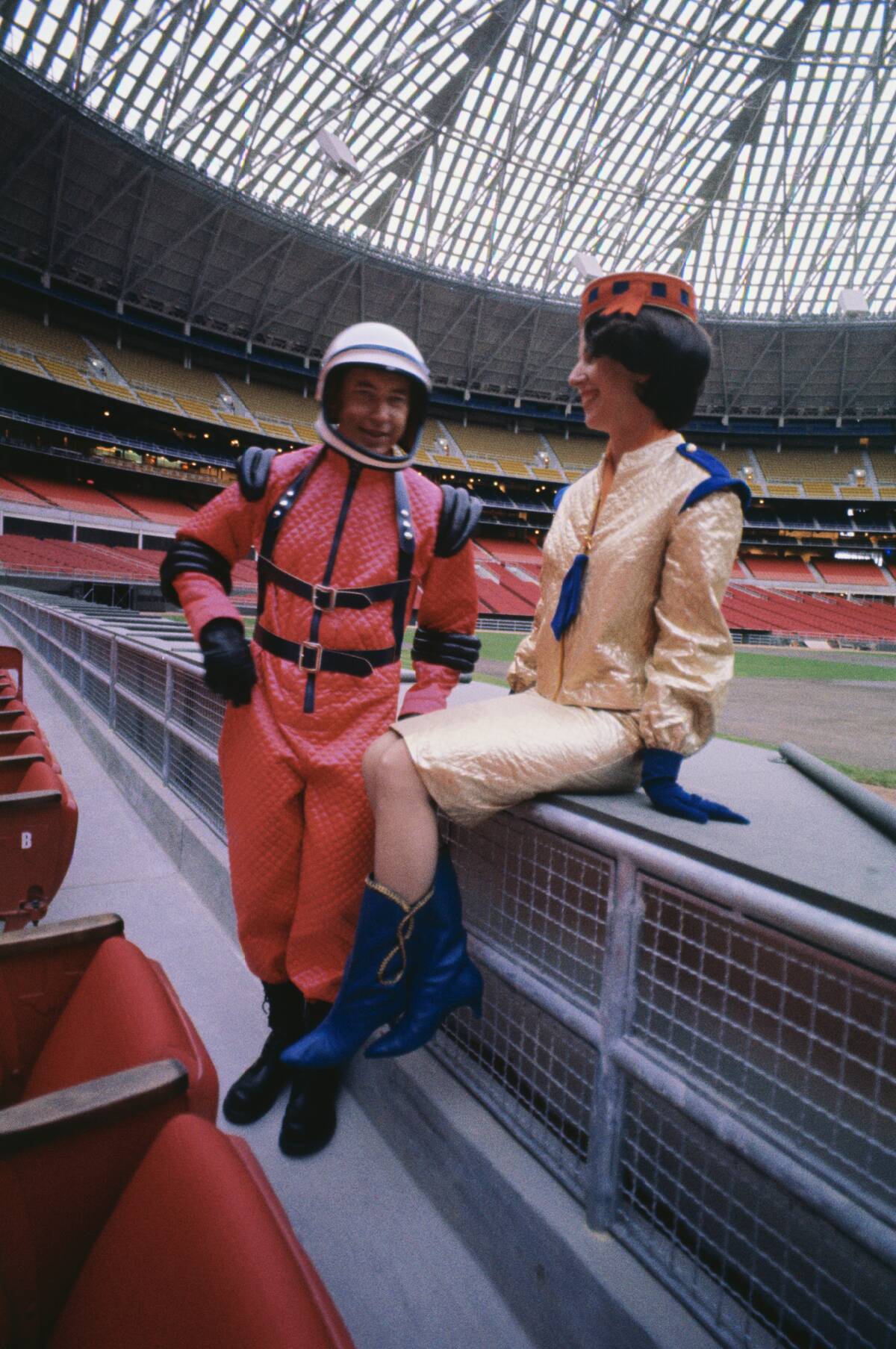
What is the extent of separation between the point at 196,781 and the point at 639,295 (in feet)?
8.89

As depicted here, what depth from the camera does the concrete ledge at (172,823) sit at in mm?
2498

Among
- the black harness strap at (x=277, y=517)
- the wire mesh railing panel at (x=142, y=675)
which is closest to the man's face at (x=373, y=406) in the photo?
the black harness strap at (x=277, y=517)

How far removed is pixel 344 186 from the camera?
26969mm

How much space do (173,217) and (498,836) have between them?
112 ft

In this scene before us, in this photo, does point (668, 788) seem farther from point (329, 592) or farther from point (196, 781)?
point (196, 781)

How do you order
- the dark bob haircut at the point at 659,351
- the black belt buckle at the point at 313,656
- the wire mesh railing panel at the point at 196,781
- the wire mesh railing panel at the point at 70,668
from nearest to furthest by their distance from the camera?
the dark bob haircut at the point at 659,351, the black belt buckle at the point at 313,656, the wire mesh railing panel at the point at 196,781, the wire mesh railing panel at the point at 70,668

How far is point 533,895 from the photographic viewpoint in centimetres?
137

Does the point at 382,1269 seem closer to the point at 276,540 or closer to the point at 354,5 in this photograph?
the point at 276,540

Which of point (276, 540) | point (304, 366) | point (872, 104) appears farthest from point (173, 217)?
point (276, 540)

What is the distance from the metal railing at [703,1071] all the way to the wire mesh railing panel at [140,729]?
8.99 ft

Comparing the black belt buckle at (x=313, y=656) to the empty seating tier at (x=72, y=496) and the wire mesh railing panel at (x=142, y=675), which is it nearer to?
the wire mesh railing panel at (x=142, y=675)

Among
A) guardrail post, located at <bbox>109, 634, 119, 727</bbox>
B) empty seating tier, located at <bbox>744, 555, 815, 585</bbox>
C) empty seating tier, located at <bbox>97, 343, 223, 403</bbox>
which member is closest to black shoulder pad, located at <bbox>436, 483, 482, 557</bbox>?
guardrail post, located at <bbox>109, 634, 119, 727</bbox>

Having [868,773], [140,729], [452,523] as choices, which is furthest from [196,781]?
[868,773]

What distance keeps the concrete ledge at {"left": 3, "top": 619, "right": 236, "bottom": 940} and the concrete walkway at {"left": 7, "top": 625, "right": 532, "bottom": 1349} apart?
0.14 metres
